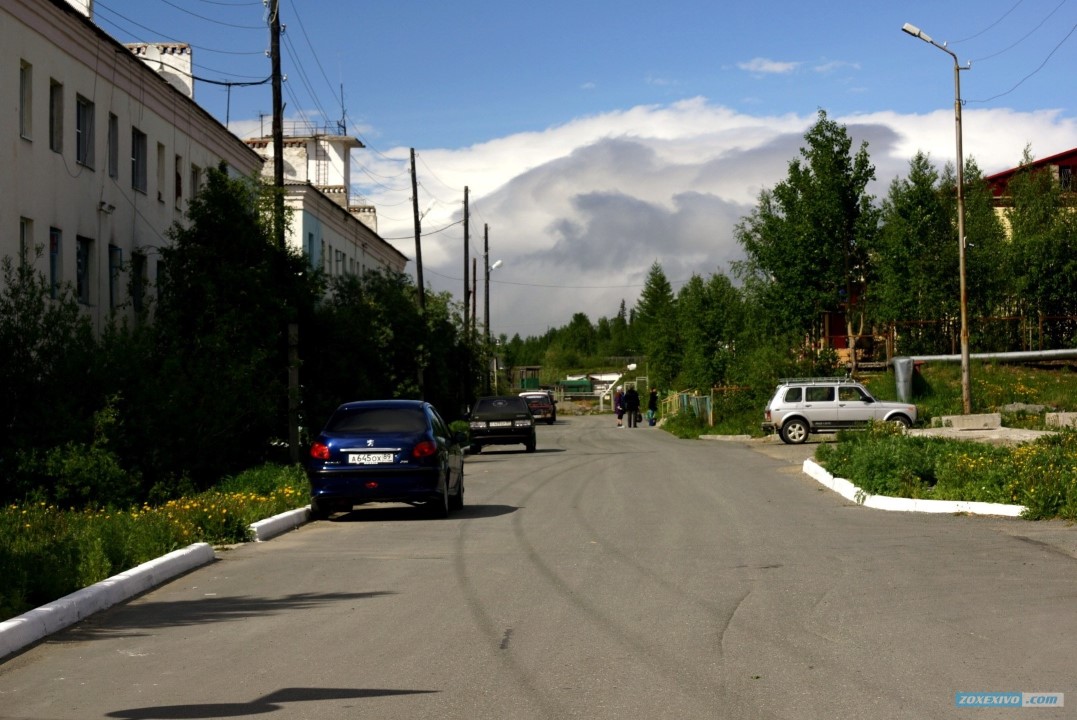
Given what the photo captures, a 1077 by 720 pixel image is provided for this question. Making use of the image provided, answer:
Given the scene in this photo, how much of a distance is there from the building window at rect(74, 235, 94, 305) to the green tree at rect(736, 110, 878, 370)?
2880cm

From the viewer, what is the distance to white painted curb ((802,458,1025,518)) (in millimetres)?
16016

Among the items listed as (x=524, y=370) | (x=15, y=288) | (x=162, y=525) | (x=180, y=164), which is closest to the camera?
(x=162, y=525)

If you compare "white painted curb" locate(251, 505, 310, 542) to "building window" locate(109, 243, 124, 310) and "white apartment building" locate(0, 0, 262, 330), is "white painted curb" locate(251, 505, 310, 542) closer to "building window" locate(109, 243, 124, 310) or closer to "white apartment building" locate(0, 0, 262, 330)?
"white apartment building" locate(0, 0, 262, 330)

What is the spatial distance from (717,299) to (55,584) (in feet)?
196

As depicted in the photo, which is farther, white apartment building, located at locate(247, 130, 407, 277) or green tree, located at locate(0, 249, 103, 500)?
white apartment building, located at locate(247, 130, 407, 277)

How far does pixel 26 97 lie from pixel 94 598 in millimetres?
20657

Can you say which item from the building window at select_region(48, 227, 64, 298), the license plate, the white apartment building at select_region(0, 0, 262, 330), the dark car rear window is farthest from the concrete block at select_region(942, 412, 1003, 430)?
the building window at select_region(48, 227, 64, 298)

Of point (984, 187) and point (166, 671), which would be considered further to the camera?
point (984, 187)

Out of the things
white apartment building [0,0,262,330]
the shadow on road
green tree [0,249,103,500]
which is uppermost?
white apartment building [0,0,262,330]

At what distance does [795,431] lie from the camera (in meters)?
40.0

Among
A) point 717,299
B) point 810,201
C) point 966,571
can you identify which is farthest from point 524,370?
point 966,571

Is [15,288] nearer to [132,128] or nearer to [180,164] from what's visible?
[132,128]

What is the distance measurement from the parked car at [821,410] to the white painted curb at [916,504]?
18280 mm

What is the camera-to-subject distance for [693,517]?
17094 mm
